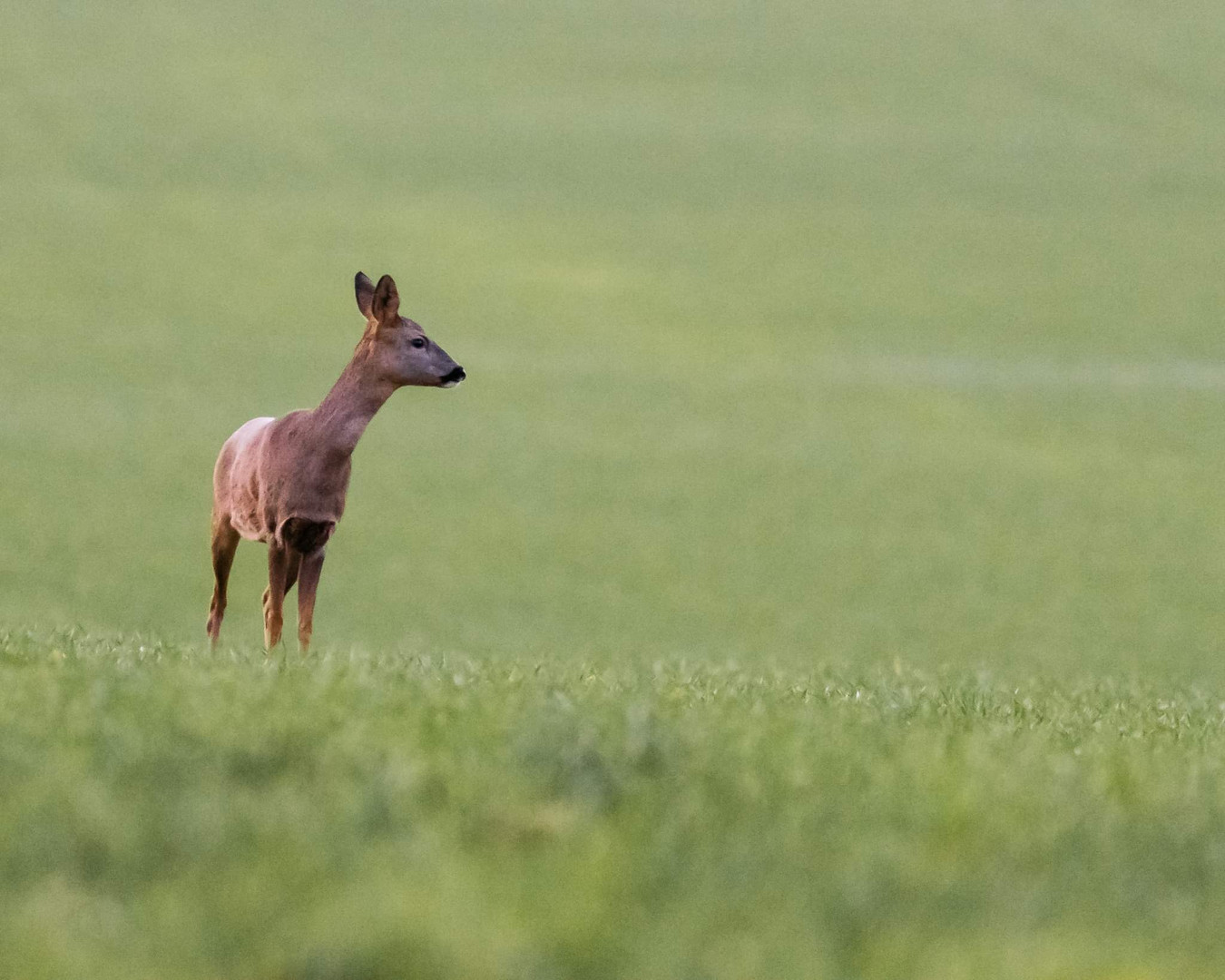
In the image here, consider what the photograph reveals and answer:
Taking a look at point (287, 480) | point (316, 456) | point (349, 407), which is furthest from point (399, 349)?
point (287, 480)

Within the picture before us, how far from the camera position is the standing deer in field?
11.4 meters

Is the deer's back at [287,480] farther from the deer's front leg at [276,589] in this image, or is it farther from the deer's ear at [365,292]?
the deer's ear at [365,292]

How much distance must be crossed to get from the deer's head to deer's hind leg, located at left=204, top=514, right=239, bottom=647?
1.57 metres

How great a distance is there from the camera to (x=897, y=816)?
5.91 m

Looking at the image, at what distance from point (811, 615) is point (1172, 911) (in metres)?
A: 27.5

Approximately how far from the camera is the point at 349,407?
11586 millimetres

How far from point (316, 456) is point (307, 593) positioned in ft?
2.57

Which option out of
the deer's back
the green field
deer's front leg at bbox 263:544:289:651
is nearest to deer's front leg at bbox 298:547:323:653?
deer's front leg at bbox 263:544:289:651

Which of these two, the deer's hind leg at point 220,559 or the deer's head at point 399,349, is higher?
the deer's head at point 399,349

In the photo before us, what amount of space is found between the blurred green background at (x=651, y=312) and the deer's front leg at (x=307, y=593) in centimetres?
723

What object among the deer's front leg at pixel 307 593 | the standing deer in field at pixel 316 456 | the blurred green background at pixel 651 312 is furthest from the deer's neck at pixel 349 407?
the blurred green background at pixel 651 312

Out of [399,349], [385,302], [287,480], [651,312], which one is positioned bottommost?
[287,480]

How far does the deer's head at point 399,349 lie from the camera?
11602 mm

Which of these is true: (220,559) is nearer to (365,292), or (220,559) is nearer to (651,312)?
(365,292)
